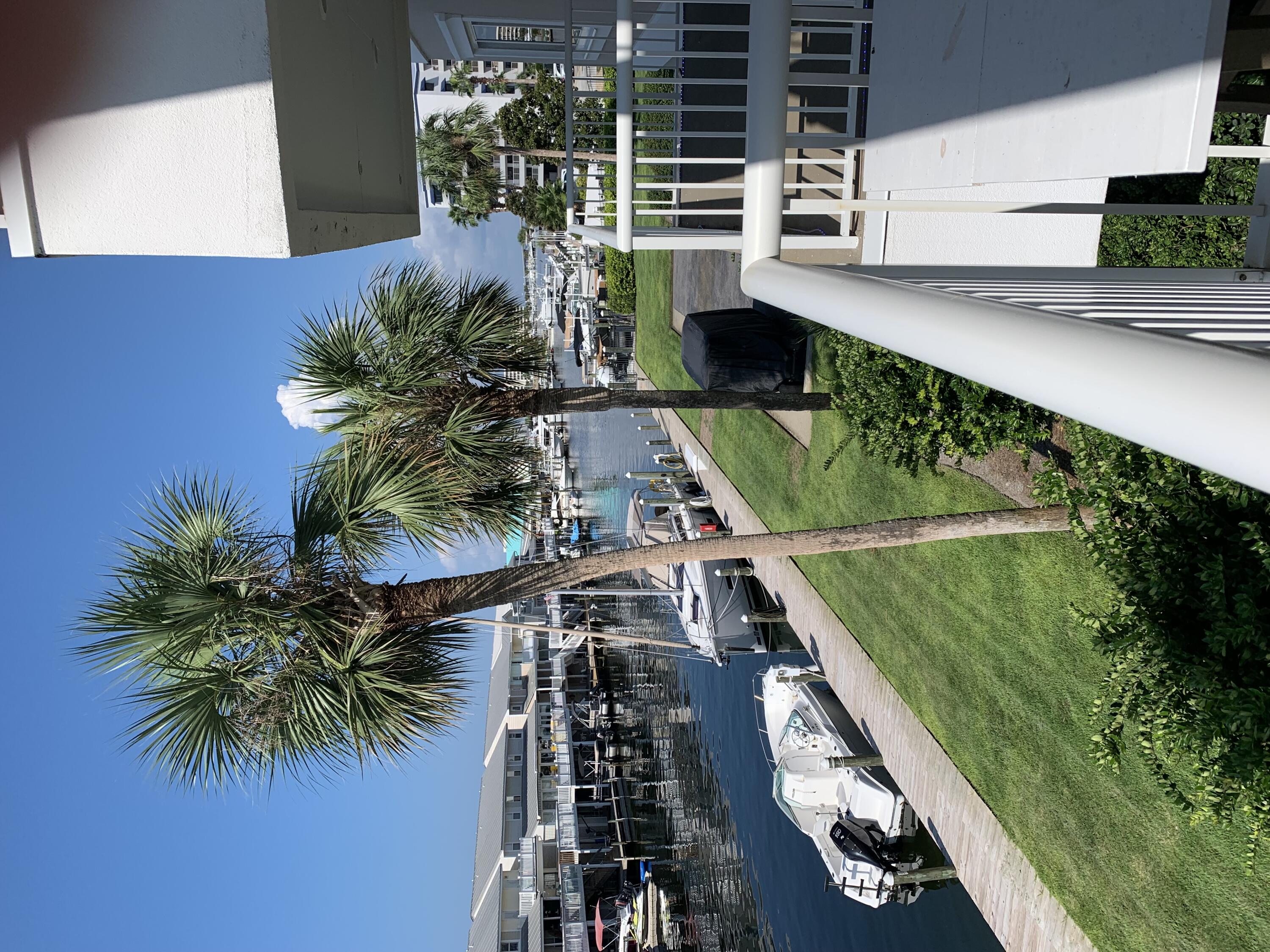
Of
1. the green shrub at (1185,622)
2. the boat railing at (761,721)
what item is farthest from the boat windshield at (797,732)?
the green shrub at (1185,622)

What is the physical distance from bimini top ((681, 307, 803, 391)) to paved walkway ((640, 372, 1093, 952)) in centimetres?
292

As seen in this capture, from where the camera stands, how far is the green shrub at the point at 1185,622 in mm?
3639

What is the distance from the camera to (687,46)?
1113cm

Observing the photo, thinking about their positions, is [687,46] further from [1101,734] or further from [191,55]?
[1101,734]

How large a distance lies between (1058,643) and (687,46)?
29.1ft

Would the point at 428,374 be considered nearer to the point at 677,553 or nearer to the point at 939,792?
the point at 677,553

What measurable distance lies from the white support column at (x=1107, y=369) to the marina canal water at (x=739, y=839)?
11.0 metres

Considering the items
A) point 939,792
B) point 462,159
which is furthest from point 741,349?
point 462,159

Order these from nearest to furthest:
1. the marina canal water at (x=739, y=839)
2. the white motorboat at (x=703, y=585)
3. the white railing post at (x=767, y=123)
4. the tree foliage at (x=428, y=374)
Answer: the white railing post at (x=767, y=123), the tree foliage at (x=428, y=374), the marina canal water at (x=739, y=839), the white motorboat at (x=703, y=585)

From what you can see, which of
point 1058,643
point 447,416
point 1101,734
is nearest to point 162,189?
point 447,416

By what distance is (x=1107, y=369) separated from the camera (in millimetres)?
1131

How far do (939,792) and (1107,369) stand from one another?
26.1ft

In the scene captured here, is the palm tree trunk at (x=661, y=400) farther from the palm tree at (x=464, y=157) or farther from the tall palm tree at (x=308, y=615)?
the palm tree at (x=464, y=157)

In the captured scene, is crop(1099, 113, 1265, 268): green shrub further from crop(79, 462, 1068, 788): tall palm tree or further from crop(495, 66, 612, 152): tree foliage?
crop(495, 66, 612, 152): tree foliage
